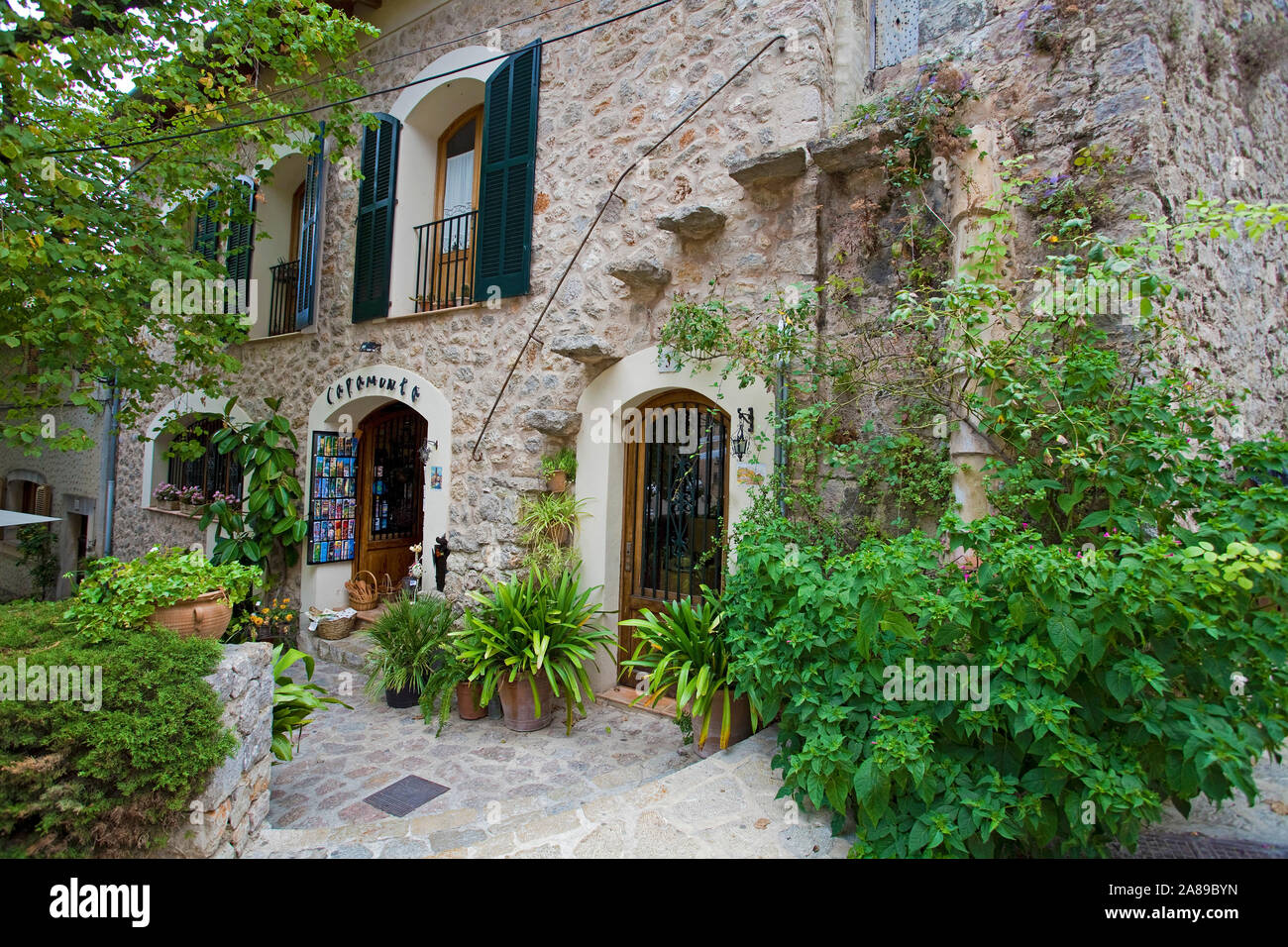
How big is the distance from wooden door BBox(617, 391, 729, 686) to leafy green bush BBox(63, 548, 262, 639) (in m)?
2.93

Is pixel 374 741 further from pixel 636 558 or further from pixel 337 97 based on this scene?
pixel 337 97

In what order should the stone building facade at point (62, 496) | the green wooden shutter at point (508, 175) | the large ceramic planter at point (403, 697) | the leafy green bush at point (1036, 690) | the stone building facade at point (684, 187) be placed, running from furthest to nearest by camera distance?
the stone building facade at point (62, 496)
the green wooden shutter at point (508, 175)
the large ceramic planter at point (403, 697)
the stone building facade at point (684, 187)
the leafy green bush at point (1036, 690)

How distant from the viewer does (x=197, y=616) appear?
122 inches

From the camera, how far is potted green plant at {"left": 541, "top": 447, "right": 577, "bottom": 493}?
5.45 m

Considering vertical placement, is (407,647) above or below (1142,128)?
below

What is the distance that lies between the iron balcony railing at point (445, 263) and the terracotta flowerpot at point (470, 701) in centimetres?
366

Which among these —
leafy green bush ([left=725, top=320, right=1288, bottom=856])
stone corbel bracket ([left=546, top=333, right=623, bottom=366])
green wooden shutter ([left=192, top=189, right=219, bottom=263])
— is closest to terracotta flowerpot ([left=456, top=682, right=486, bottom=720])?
leafy green bush ([left=725, top=320, right=1288, bottom=856])

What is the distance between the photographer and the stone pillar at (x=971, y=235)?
3412 millimetres

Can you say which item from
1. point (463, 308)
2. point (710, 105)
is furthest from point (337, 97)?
point (710, 105)

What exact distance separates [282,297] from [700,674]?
7666 millimetres

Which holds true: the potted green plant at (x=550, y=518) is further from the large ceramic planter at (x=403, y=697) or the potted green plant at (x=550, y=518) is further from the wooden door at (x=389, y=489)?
the wooden door at (x=389, y=489)
